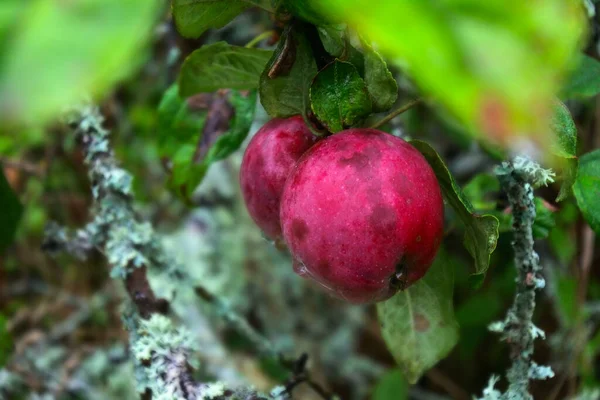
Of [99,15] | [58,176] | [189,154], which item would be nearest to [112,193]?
[189,154]

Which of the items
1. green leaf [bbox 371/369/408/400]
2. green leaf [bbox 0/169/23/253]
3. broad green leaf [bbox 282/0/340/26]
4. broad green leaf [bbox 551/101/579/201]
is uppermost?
green leaf [bbox 0/169/23/253]

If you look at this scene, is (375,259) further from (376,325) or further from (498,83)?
(376,325)

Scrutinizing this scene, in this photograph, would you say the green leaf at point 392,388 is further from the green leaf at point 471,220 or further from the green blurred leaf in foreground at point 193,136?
the green leaf at point 471,220

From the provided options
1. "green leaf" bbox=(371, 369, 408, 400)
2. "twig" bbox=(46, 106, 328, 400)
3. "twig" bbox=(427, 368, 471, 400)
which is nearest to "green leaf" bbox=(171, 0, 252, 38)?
"twig" bbox=(46, 106, 328, 400)

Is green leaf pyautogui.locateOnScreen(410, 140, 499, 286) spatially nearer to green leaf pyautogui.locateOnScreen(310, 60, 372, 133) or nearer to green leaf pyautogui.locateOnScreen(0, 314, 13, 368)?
green leaf pyautogui.locateOnScreen(310, 60, 372, 133)

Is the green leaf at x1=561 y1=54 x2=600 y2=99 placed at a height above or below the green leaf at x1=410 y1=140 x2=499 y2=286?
above

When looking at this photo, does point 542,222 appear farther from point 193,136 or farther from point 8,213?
point 8,213

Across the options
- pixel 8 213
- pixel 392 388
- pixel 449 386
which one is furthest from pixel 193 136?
pixel 449 386
